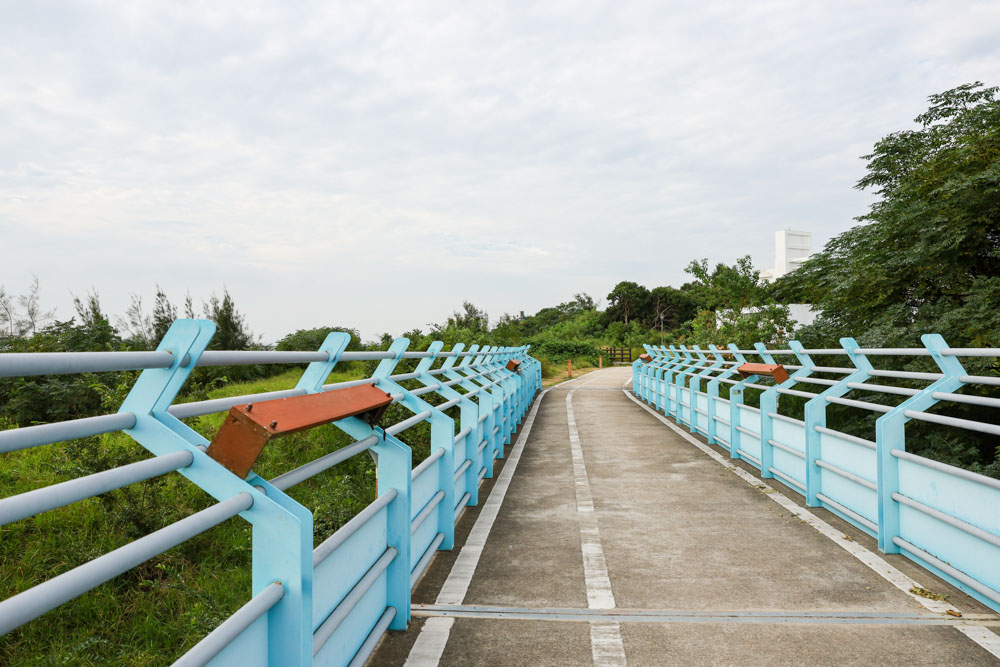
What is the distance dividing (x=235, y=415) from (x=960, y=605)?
14.5 ft

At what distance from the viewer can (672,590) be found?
441 cm

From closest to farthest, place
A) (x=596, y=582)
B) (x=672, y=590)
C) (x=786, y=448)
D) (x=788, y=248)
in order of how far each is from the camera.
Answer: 1. (x=672, y=590)
2. (x=596, y=582)
3. (x=786, y=448)
4. (x=788, y=248)

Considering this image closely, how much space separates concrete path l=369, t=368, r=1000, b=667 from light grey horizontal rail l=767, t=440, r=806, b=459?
470mm

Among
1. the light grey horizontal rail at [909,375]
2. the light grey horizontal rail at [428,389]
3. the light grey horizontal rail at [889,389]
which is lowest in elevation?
the light grey horizontal rail at [889,389]

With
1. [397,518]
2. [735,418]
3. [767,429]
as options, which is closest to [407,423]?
[397,518]

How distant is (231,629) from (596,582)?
313 cm

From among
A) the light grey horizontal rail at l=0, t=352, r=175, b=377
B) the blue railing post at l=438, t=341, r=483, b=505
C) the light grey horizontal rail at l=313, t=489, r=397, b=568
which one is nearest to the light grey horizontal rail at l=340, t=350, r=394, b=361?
the light grey horizontal rail at l=313, t=489, r=397, b=568

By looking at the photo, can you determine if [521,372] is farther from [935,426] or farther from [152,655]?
[152,655]

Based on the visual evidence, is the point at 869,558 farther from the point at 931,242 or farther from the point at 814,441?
the point at 931,242

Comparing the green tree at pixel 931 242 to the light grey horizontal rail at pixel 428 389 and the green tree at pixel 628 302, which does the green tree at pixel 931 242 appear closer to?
the light grey horizontal rail at pixel 428 389

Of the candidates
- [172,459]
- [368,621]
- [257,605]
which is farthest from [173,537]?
[368,621]

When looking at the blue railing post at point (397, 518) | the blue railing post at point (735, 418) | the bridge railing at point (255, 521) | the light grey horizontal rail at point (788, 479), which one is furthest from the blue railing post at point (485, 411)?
the blue railing post at point (735, 418)

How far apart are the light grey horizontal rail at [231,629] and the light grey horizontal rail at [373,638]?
3.78 feet

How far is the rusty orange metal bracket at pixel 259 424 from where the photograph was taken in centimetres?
212
